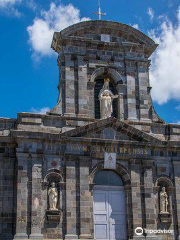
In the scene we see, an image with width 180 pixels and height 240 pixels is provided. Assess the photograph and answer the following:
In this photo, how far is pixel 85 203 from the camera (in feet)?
78.5

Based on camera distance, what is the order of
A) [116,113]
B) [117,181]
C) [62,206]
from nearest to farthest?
[62,206], [117,181], [116,113]

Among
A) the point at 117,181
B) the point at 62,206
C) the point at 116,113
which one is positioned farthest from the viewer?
the point at 116,113

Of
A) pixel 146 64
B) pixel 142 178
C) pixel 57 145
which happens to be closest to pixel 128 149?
pixel 142 178

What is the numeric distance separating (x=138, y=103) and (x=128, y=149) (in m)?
3.13

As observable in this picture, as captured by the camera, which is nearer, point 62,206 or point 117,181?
point 62,206

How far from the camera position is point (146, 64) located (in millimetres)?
28297

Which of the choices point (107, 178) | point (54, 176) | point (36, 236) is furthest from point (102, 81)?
point (36, 236)

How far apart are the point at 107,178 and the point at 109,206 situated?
1456 millimetres

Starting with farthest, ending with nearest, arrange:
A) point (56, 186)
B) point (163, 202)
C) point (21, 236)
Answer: point (163, 202)
point (56, 186)
point (21, 236)

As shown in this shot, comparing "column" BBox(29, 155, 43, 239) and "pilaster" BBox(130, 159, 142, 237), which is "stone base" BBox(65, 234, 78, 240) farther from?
"pilaster" BBox(130, 159, 142, 237)

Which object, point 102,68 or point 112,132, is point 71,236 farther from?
point 102,68

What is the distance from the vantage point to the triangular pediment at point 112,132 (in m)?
24.9

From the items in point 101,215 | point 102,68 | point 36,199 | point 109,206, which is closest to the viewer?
point 36,199

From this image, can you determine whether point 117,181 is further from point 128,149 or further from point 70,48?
point 70,48
